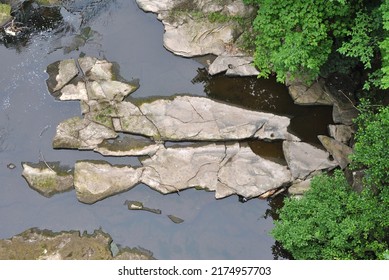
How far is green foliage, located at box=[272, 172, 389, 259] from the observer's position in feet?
39.3

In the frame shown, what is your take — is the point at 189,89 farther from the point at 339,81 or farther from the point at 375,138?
the point at 375,138

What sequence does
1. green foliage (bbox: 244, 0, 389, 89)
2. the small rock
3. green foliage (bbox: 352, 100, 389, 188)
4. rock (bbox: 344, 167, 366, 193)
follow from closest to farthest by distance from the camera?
green foliage (bbox: 352, 100, 389, 188) → green foliage (bbox: 244, 0, 389, 89) → rock (bbox: 344, 167, 366, 193) → the small rock

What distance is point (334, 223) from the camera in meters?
12.3

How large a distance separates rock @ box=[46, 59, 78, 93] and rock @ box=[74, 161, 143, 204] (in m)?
3.59

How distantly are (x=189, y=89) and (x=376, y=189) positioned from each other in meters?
8.15

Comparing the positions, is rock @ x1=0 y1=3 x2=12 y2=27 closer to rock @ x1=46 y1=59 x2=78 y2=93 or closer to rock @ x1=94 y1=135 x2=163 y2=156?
rock @ x1=46 y1=59 x2=78 y2=93

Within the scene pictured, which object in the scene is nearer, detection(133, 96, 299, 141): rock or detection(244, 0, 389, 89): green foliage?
detection(244, 0, 389, 89): green foliage

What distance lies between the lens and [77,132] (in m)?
16.9

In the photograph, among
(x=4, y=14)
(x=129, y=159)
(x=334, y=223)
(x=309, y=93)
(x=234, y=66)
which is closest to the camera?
(x=334, y=223)

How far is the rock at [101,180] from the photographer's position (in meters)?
16.1

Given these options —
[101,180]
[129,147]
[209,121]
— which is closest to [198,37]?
[209,121]

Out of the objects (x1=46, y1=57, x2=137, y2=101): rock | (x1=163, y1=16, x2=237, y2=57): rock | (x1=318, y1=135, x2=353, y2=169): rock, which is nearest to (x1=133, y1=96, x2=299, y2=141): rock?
(x1=318, y1=135, x2=353, y2=169): rock

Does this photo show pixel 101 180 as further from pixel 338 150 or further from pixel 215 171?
pixel 338 150

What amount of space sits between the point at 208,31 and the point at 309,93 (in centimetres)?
476
